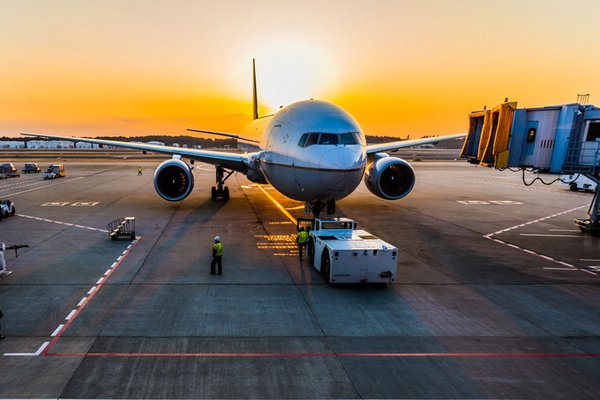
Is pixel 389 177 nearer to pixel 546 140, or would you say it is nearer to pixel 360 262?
pixel 546 140

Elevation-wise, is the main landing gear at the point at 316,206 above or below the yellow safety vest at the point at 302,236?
above

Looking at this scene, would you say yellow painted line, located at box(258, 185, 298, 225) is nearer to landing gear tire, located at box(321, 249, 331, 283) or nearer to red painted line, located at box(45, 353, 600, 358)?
landing gear tire, located at box(321, 249, 331, 283)

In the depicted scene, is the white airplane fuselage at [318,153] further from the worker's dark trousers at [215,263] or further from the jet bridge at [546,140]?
the jet bridge at [546,140]

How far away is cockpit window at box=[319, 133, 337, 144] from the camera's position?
15.6 m

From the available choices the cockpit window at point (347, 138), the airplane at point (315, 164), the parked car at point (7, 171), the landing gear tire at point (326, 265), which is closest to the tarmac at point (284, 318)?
the landing gear tire at point (326, 265)

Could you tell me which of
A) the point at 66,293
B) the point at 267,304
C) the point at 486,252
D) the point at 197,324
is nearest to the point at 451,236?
the point at 486,252

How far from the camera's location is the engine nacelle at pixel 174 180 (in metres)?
23.9

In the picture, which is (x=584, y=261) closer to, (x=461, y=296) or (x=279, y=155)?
(x=461, y=296)

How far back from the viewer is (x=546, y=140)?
19.9 metres

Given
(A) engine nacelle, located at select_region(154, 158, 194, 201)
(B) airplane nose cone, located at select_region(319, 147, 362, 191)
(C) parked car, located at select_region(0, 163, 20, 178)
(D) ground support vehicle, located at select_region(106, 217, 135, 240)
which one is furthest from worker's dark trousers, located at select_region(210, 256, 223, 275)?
(C) parked car, located at select_region(0, 163, 20, 178)

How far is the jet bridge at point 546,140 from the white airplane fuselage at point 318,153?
8.64 metres

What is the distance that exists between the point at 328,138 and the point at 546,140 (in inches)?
480

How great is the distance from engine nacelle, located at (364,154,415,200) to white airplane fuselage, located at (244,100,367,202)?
5.60 m

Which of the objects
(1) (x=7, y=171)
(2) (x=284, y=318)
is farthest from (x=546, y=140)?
(1) (x=7, y=171)
